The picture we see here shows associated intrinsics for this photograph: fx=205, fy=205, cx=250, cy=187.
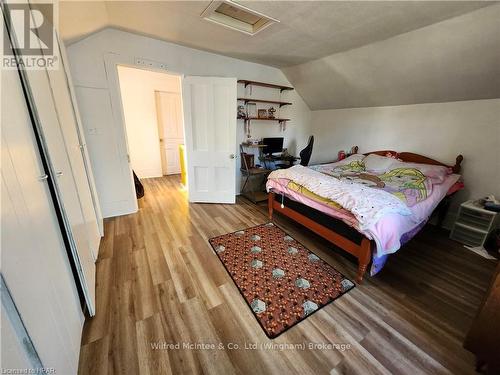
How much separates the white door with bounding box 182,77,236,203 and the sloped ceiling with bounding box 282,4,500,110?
5.45 feet

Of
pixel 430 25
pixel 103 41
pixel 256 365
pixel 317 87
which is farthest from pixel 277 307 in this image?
pixel 317 87

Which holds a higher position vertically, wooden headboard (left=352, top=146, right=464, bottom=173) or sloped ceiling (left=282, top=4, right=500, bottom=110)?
sloped ceiling (left=282, top=4, right=500, bottom=110)

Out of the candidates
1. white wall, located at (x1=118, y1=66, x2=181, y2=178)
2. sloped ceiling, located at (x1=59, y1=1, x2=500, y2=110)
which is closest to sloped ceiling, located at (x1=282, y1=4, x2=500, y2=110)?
sloped ceiling, located at (x1=59, y1=1, x2=500, y2=110)

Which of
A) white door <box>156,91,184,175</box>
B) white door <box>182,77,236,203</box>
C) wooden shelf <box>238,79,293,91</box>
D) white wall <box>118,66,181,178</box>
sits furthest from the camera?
white door <box>156,91,184,175</box>

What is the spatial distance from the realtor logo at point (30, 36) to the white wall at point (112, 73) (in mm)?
923

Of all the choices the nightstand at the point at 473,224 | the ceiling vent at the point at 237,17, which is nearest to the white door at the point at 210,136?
the ceiling vent at the point at 237,17

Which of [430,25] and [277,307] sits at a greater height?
[430,25]

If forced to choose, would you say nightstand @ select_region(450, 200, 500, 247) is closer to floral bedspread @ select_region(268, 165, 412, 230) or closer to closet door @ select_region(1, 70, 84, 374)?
floral bedspread @ select_region(268, 165, 412, 230)

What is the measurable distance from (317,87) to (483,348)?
13.0ft

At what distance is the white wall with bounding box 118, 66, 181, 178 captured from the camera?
14.9 ft

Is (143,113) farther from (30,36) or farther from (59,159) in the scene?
(59,159)

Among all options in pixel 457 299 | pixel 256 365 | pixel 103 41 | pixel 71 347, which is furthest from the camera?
pixel 103 41

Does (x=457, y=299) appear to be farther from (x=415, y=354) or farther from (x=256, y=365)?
(x=256, y=365)

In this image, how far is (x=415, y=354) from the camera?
4.35 feet
